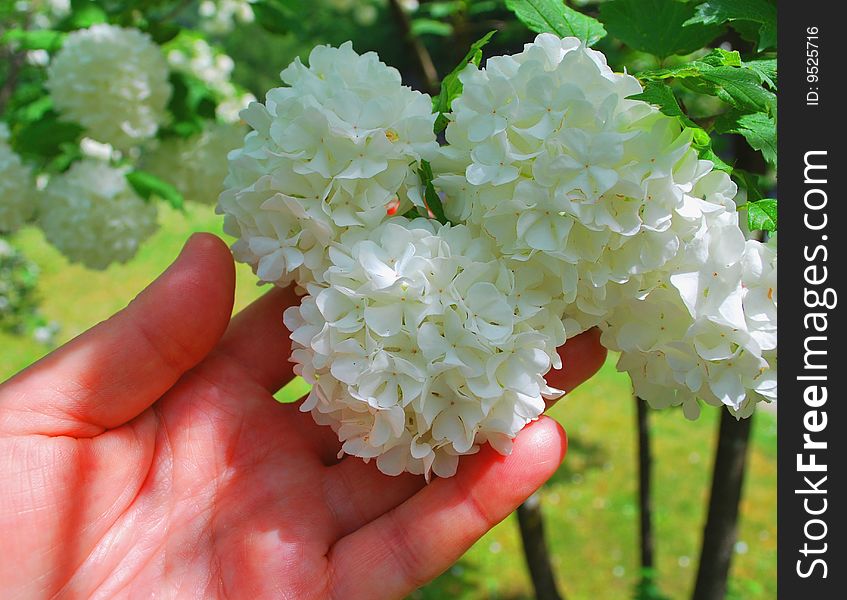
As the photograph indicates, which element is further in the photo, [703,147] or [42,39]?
[42,39]

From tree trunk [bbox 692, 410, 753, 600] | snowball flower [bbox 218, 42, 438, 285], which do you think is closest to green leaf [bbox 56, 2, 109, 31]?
snowball flower [bbox 218, 42, 438, 285]

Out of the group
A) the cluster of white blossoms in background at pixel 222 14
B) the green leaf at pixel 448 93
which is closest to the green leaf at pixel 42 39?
the cluster of white blossoms in background at pixel 222 14

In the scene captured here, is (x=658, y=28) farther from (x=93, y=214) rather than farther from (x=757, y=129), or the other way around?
(x=93, y=214)

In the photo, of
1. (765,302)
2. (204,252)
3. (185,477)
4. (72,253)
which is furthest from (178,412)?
(765,302)

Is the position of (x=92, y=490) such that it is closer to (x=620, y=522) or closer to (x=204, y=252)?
(x=204, y=252)

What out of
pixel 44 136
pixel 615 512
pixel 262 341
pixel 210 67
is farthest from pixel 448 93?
pixel 615 512

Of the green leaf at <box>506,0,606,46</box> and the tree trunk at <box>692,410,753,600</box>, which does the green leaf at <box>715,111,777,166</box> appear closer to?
the green leaf at <box>506,0,606,46</box>
